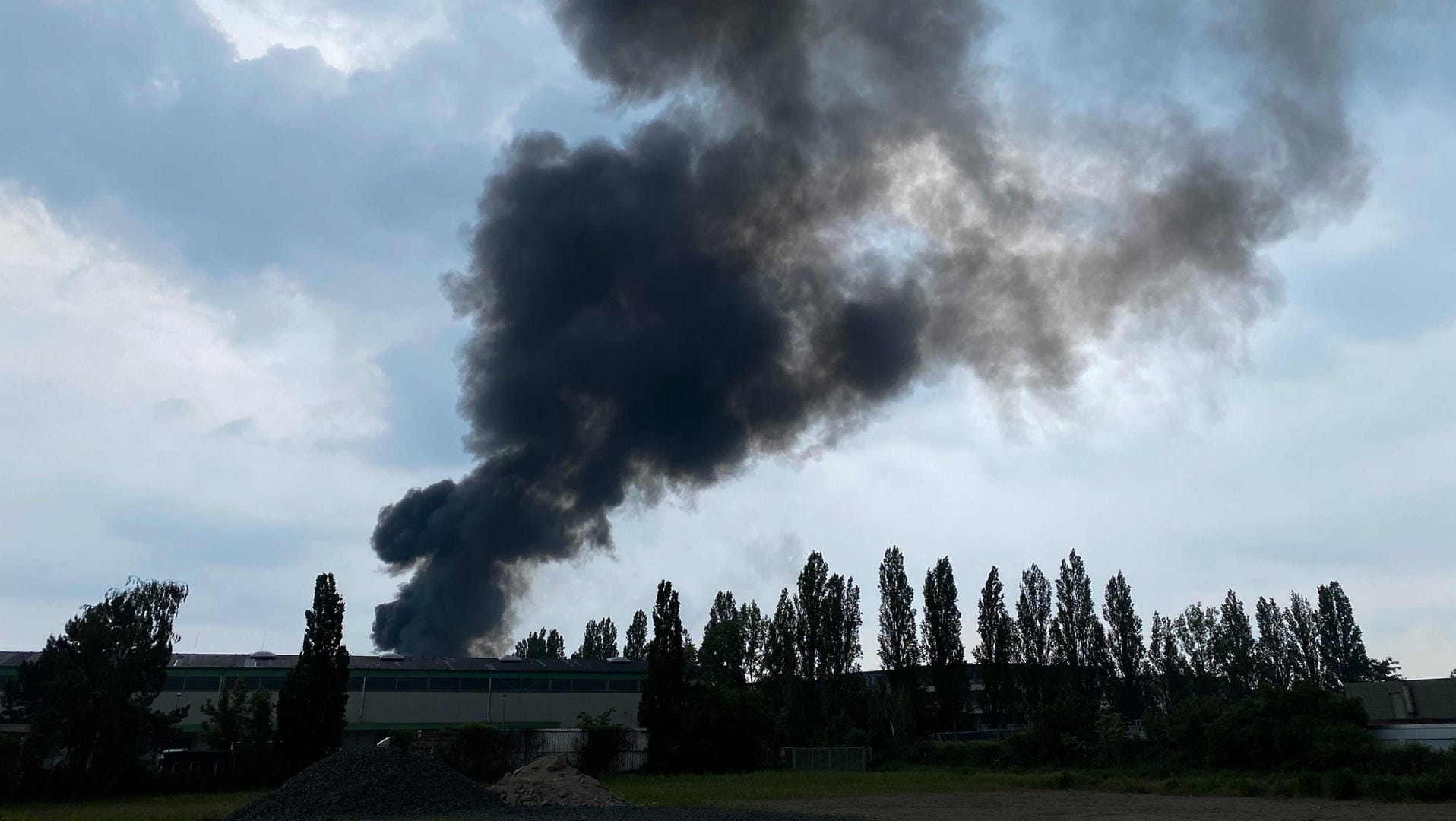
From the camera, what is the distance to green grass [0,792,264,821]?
1005 inches

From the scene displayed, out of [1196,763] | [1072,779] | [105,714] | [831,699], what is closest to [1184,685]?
[831,699]

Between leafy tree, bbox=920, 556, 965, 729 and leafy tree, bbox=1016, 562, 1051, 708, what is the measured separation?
5.08m

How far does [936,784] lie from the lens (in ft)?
133

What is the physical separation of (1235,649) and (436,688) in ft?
211

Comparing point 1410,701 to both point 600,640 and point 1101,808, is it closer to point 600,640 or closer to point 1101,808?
point 1101,808

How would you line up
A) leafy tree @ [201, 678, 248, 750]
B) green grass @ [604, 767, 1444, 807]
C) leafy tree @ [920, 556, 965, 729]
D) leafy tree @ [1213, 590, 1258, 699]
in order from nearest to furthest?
green grass @ [604, 767, 1444, 807]
leafy tree @ [201, 678, 248, 750]
leafy tree @ [920, 556, 965, 729]
leafy tree @ [1213, 590, 1258, 699]

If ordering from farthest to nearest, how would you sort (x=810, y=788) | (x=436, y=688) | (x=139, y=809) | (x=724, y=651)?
(x=724, y=651), (x=436, y=688), (x=810, y=788), (x=139, y=809)

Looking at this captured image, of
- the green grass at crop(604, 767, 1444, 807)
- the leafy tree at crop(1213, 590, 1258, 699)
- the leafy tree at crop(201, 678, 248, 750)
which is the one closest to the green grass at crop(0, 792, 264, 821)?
the leafy tree at crop(201, 678, 248, 750)

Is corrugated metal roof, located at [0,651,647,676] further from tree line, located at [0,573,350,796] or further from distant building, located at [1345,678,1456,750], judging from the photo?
distant building, located at [1345,678,1456,750]

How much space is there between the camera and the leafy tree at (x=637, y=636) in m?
95.4

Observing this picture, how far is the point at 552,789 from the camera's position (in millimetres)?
31141

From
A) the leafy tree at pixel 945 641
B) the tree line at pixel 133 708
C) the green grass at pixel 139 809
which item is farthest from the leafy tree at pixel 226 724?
the leafy tree at pixel 945 641

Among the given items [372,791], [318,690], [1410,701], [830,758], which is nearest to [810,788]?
[830,758]

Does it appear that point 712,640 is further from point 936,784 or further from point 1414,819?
point 1414,819
